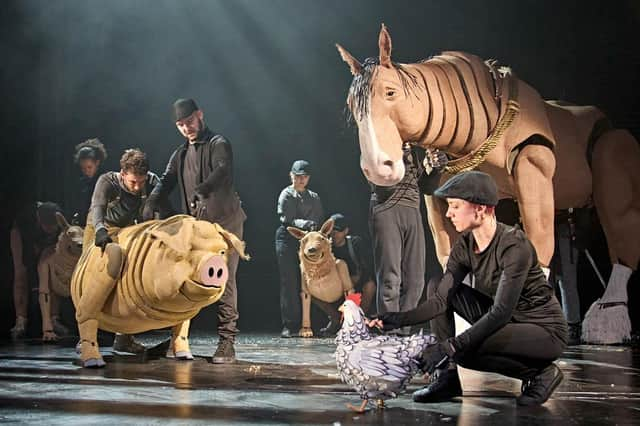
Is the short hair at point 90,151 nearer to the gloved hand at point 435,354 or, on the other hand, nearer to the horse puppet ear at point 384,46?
the horse puppet ear at point 384,46

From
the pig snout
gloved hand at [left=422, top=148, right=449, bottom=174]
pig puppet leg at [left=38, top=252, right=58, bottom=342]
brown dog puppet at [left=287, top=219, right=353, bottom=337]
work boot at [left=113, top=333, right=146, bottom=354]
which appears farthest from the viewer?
brown dog puppet at [left=287, top=219, right=353, bottom=337]

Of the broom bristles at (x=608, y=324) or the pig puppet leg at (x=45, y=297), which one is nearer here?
the broom bristles at (x=608, y=324)

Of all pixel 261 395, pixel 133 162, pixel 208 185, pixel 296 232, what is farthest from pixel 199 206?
pixel 296 232

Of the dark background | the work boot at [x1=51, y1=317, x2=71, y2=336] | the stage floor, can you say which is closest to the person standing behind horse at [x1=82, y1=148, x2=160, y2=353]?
the stage floor

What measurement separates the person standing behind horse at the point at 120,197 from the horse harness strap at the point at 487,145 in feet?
5.99

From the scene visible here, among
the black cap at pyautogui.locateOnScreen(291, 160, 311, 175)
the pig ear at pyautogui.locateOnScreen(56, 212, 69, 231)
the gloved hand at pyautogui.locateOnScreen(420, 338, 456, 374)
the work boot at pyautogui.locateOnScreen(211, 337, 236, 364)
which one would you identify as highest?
the black cap at pyautogui.locateOnScreen(291, 160, 311, 175)

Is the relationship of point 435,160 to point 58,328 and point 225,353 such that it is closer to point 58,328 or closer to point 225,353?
point 225,353

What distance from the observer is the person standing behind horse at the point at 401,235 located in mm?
4875

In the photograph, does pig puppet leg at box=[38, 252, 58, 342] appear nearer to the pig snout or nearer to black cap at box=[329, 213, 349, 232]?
black cap at box=[329, 213, 349, 232]

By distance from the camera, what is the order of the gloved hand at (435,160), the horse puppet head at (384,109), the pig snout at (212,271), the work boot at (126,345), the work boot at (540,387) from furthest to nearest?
1. the work boot at (126,345)
2. the gloved hand at (435,160)
3. the horse puppet head at (384,109)
4. the pig snout at (212,271)
5. the work boot at (540,387)

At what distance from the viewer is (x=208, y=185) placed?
4.41m

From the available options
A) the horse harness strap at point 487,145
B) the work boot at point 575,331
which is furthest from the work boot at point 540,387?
the work boot at point 575,331

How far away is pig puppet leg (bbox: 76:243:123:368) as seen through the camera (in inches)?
159

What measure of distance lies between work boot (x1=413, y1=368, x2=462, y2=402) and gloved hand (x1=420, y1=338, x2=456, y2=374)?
0.96 ft
